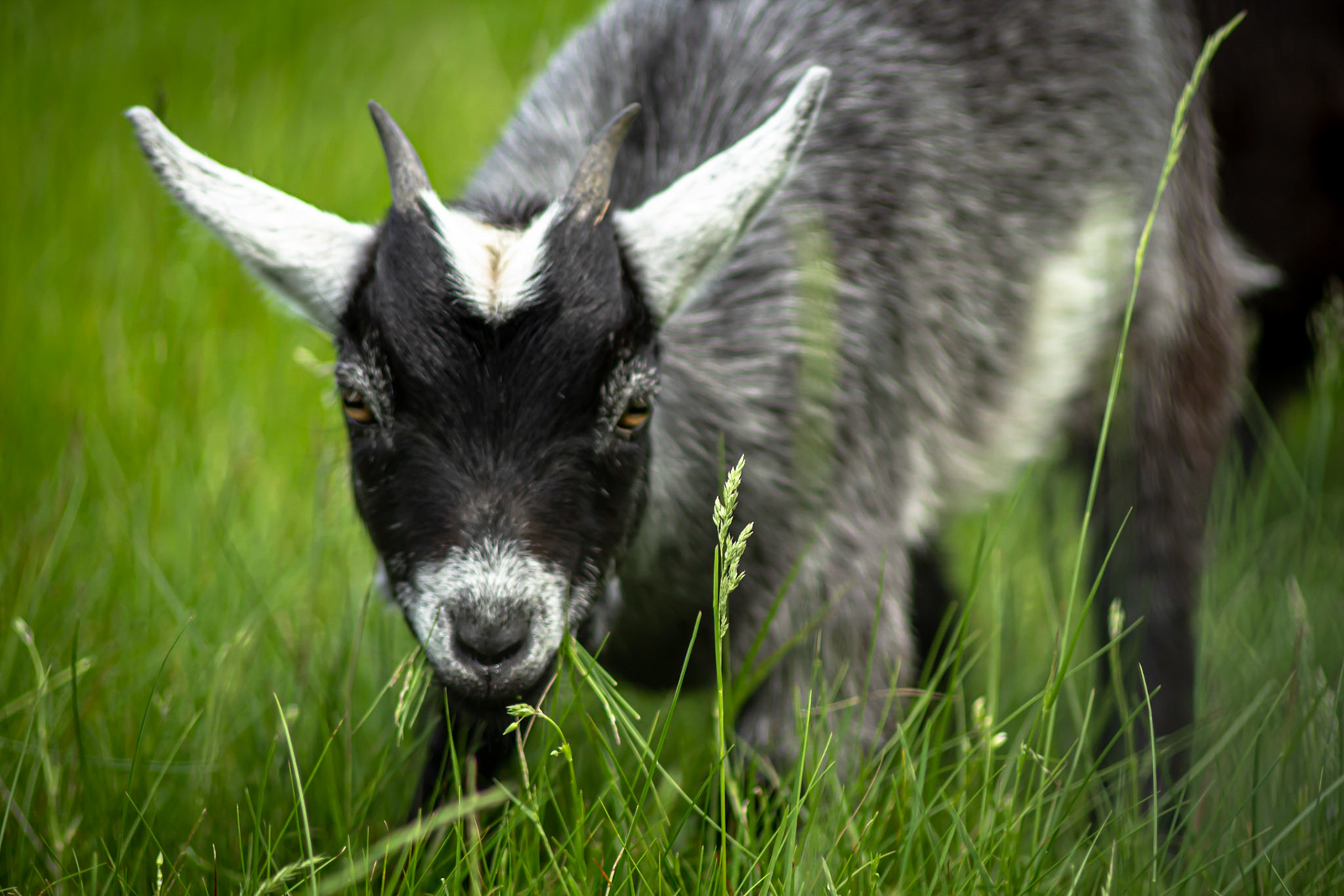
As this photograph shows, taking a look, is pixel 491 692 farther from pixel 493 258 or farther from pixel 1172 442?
pixel 1172 442

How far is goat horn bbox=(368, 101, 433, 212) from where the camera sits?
2.32m

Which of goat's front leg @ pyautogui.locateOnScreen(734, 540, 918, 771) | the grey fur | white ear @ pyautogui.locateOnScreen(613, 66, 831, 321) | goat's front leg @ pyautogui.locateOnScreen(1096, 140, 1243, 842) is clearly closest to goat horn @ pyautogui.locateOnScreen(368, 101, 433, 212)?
white ear @ pyautogui.locateOnScreen(613, 66, 831, 321)

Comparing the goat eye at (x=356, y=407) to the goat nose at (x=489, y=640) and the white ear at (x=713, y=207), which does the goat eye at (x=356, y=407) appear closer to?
the goat nose at (x=489, y=640)

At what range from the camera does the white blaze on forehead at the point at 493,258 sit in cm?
217

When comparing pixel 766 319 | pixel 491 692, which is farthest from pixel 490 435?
pixel 766 319

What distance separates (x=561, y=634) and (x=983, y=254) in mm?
2024

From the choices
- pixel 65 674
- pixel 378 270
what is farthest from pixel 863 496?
pixel 65 674

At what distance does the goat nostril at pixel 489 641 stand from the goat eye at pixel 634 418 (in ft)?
1.59

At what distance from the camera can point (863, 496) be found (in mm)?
3115

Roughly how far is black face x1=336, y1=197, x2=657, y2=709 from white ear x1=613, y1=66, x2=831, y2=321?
0.44 ft

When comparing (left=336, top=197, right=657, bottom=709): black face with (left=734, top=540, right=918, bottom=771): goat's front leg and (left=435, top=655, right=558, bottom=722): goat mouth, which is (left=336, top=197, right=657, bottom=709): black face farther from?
(left=734, top=540, right=918, bottom=771): goat's front leg

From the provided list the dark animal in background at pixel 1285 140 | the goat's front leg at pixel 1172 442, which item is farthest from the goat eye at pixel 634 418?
the dark animal in background at pixel 1285 140

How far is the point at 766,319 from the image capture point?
10.4 ft

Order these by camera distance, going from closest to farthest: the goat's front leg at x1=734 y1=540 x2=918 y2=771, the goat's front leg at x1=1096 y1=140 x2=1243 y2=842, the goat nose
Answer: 1. the goat nose
2. the goat's front leg at x1=734 y1=540 x2=918 y2=771
3. the goat's front leg at x1=1096 y1=140 x2=1243 y2=842
